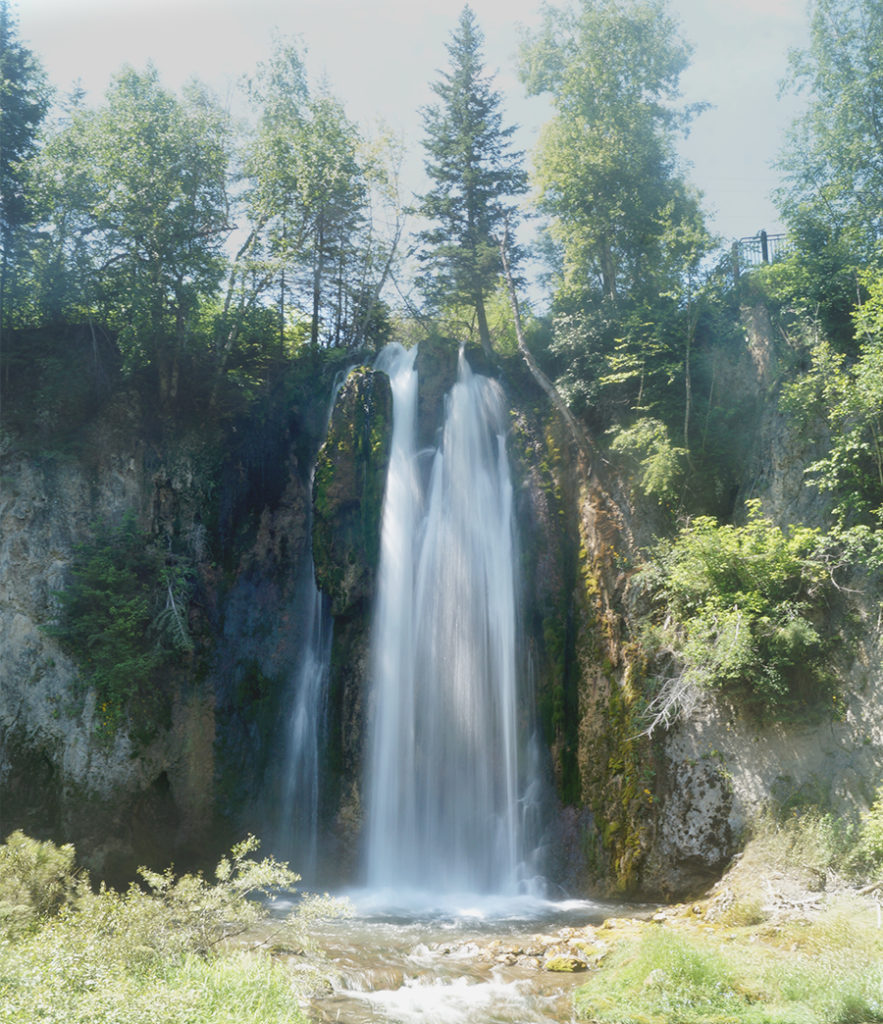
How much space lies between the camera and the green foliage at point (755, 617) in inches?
476

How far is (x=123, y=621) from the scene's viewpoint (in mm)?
15711

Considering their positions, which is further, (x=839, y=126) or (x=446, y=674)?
(x=839, y=126)

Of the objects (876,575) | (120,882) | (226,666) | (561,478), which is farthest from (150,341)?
(876,575)

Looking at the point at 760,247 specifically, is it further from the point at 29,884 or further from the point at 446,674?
the point at 29,884

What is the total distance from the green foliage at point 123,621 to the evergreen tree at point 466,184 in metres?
11.2

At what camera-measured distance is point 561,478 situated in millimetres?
17188

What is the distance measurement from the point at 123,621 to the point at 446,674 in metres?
6.85

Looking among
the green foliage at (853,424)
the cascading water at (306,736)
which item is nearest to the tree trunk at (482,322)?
the cascading water at (306,736)

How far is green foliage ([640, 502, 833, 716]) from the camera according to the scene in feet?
39.7

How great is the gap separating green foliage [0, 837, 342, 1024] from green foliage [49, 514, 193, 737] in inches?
238

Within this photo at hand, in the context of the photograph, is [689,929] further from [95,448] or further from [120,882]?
[95,448]

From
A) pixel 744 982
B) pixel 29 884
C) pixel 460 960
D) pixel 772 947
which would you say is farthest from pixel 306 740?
pixel 744 982

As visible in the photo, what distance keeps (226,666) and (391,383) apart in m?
7.99

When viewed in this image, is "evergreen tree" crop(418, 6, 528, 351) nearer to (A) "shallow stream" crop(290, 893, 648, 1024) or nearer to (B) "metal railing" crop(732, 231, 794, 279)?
(B) "metal railing" crop(732, 231, 794, 279)
